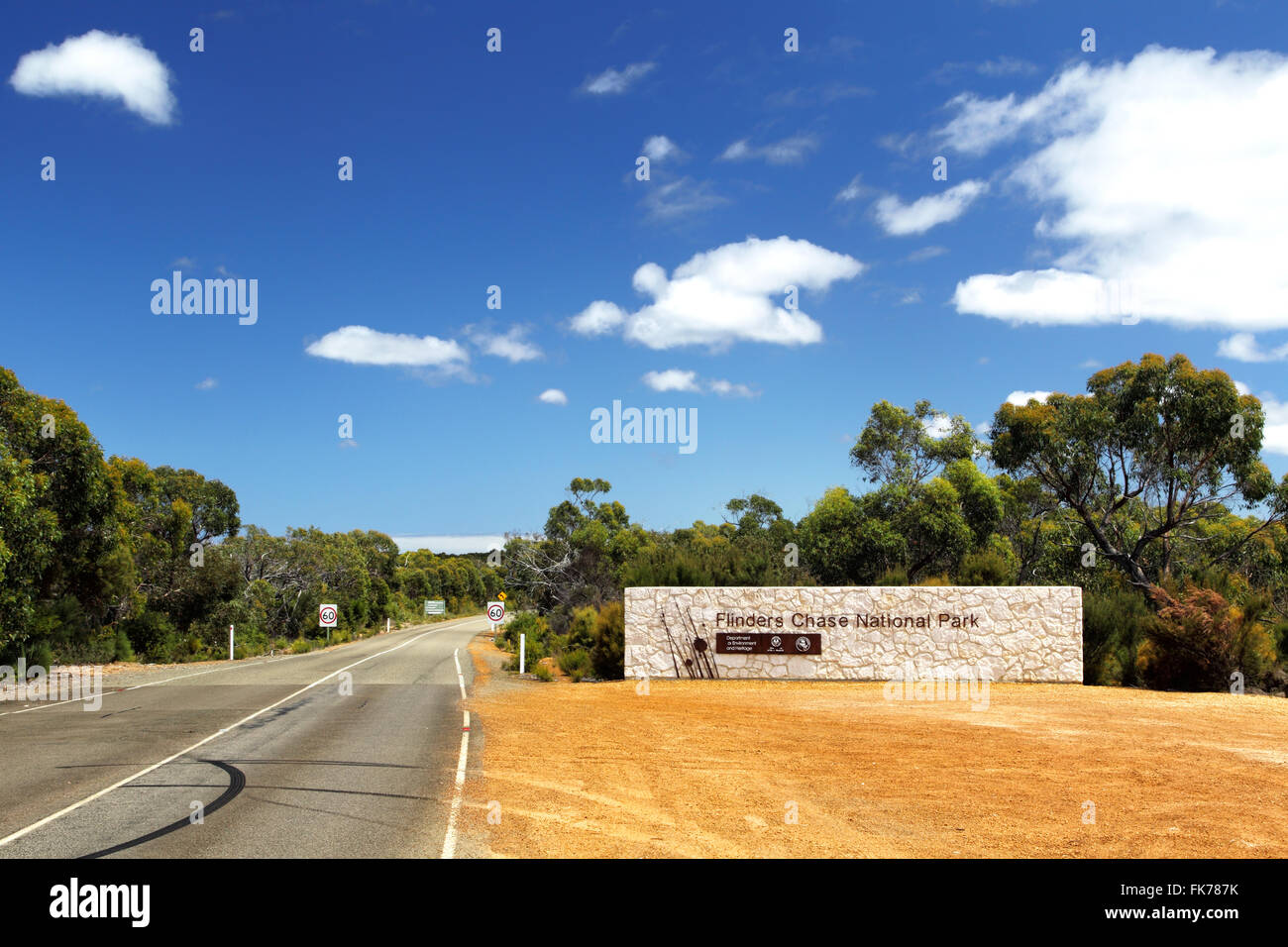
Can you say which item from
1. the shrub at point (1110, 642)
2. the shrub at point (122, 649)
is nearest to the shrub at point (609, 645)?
the shrub at point (1110, 642)

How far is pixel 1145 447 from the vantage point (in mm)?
31016

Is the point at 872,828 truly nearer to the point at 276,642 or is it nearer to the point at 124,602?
the point at 124,602

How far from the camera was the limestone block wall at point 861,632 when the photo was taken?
75.0ft

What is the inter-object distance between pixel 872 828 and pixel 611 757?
490cm

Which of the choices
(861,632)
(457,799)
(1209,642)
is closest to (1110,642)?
(1209,642)

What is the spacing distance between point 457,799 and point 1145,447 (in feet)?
99.8

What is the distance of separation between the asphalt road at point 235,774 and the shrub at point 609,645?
19.9 feet

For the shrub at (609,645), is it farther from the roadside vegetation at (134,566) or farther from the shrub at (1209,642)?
the roadside vegetation at (134,566)

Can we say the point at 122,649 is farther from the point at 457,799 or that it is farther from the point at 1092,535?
the point at 1092,535


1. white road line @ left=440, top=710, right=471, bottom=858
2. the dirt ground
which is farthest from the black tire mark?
the dirt ground

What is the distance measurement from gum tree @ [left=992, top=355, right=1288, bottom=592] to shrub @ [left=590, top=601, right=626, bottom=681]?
56.8 feet

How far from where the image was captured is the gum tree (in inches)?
1147

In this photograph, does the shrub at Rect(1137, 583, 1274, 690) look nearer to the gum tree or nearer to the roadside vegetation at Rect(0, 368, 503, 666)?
the gum tree

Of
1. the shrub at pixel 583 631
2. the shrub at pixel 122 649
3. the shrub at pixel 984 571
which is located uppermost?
the shrub at pixel 984 571
